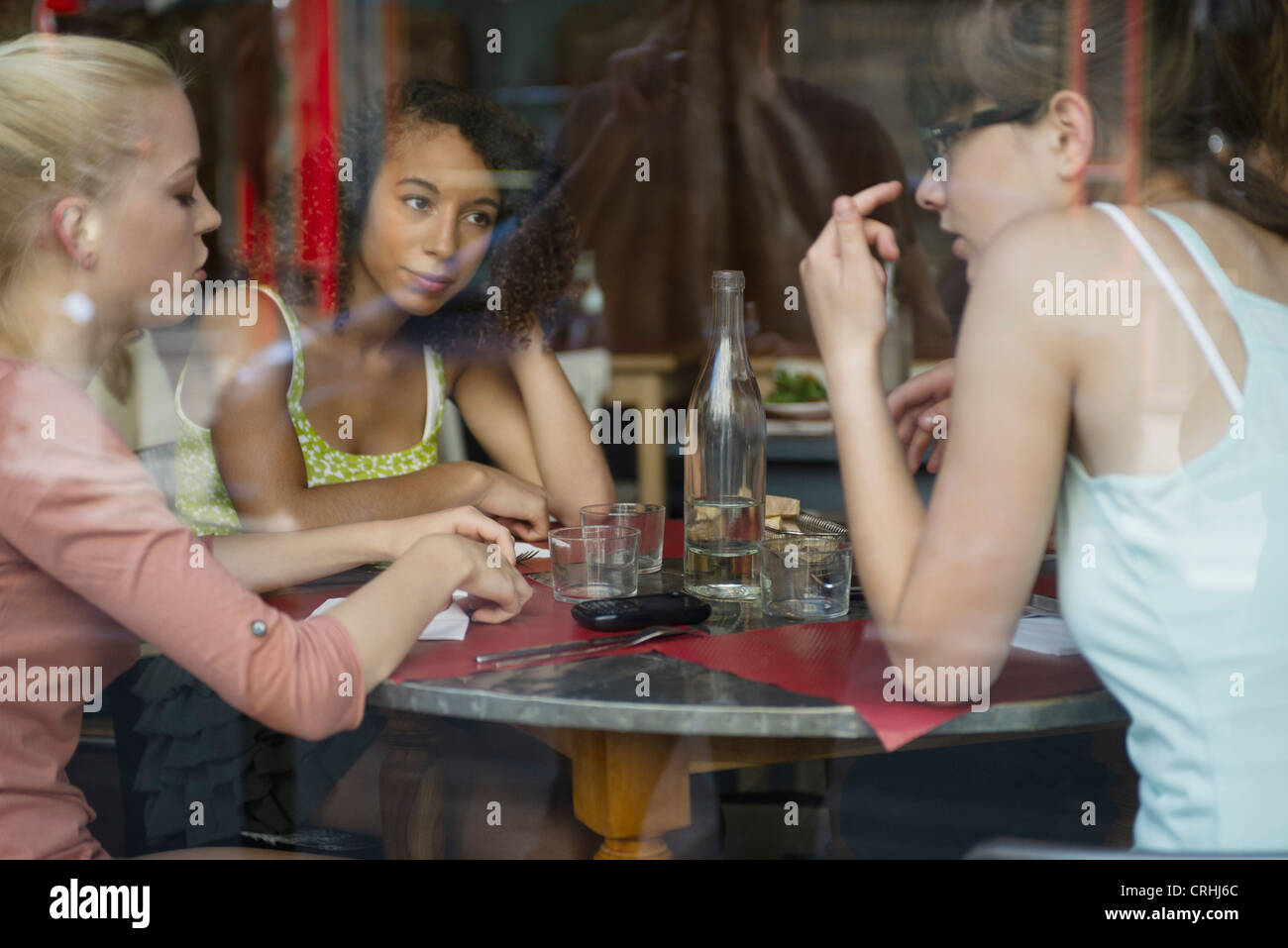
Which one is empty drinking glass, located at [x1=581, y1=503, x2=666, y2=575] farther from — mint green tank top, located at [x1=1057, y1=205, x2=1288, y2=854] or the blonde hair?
the blonde hair

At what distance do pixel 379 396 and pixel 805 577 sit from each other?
0.96 metres

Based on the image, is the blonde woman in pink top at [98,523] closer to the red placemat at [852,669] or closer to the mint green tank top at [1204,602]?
the red placemat at [852,669]

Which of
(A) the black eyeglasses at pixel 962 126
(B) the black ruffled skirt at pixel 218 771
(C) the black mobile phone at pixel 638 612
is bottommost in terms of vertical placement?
(B) the black ruffled skirt at pixel 218 771

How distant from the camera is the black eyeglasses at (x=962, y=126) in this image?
1160 mm

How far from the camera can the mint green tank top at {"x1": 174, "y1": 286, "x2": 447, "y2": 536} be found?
168 centimetres

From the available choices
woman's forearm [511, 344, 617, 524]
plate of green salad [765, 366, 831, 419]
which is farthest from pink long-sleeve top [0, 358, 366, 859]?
plate of green salad [765, 366, 831, 419]

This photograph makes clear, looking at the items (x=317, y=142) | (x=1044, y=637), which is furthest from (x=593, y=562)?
(x=317, y=142)

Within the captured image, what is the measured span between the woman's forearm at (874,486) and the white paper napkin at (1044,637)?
5.0 inches

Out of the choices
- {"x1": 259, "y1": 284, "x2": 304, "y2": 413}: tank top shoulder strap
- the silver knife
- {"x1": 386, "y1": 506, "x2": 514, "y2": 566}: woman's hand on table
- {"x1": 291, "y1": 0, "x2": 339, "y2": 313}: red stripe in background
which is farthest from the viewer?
{"x1": 291, "y1": 0, "x2": 339, "y2": 313}: red stripe in background

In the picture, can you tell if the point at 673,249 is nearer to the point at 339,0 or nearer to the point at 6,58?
the point at 339,0

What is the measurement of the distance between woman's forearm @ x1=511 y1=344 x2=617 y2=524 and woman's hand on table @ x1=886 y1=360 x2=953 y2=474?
595mm

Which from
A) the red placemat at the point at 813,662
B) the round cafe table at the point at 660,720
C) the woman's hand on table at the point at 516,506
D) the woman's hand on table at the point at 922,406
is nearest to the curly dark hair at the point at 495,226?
the woman's hand on table at the point at 516,506

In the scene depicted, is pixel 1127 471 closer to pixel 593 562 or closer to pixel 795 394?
pixel 593 562
